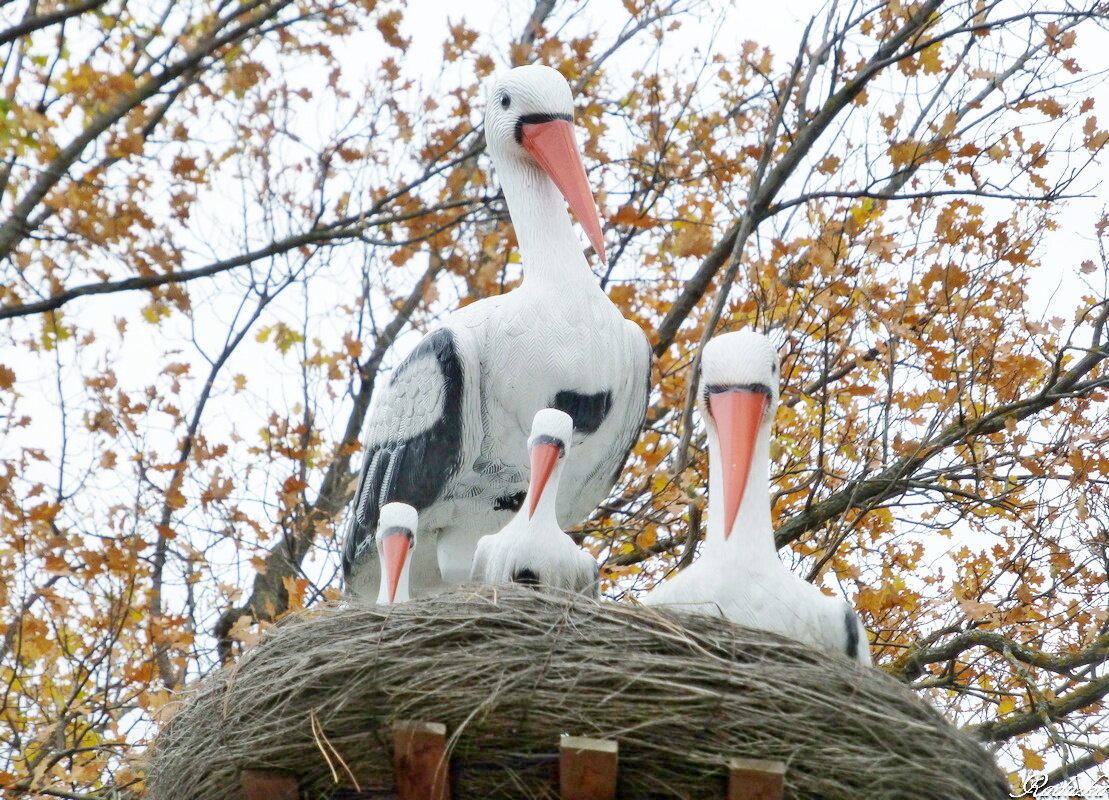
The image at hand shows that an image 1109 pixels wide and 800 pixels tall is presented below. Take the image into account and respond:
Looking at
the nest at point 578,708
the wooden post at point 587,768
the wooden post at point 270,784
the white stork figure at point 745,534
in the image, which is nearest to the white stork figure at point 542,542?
the white stork figure at point 745,534

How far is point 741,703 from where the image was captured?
11.3ft

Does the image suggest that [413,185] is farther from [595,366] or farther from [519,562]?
[519,562]

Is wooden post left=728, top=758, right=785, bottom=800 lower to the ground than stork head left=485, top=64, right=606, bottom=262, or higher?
lower

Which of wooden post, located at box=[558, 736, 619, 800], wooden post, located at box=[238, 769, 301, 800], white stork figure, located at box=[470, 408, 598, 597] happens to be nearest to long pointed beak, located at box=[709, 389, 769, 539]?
white stork figure, located at box=[470, 408, 598, 597]

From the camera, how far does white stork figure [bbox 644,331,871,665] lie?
4.35 m

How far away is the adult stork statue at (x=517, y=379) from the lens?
16.5 feet

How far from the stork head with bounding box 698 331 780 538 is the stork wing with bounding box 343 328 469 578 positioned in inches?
35.0

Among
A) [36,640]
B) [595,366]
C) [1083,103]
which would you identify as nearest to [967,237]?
[1083,103]

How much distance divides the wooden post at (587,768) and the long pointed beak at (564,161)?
2298 millimetres

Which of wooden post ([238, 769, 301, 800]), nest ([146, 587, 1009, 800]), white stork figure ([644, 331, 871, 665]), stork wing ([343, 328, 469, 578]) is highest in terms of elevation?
stork wing ([343, 328, 469, 578])

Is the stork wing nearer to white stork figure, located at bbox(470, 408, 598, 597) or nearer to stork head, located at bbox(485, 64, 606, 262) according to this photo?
white stork figure, located at bbox(470, 408, 598, 597)

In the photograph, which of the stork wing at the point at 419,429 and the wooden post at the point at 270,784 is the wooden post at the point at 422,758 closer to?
the wooden post at the point at 270,784

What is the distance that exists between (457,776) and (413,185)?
5.27m

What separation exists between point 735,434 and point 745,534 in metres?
0.32
